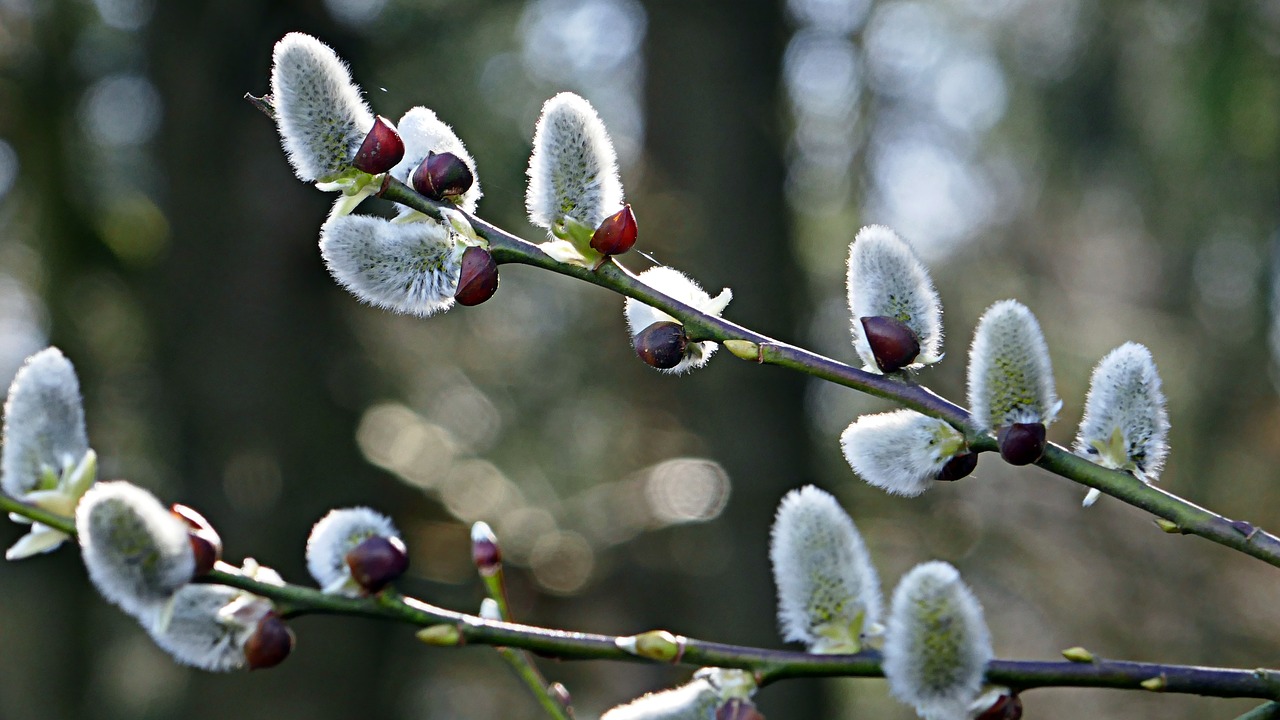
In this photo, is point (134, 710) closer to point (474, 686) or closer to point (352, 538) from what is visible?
point (474, 686)

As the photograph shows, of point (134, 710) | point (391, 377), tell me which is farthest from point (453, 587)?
point (134, 710)

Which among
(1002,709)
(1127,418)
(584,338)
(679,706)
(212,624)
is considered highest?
(584,338)

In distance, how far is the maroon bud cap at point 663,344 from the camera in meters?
0.81

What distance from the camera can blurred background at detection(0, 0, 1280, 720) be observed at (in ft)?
13.1

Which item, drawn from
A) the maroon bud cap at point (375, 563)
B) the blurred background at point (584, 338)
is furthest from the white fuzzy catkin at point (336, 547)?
the blurred background at point (584, 338)

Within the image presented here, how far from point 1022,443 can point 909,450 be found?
0.30 feet

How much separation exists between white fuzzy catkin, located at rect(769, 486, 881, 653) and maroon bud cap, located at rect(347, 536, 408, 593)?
0.28 meters

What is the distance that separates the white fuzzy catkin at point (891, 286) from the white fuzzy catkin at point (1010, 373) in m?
0.05

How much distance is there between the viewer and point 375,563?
78 centimetres

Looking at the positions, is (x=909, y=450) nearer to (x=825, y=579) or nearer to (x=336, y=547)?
(x=825, y=579)

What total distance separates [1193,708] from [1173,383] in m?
1.61

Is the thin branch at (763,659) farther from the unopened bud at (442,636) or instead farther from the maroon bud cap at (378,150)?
the maroon bud cap at (378,150)

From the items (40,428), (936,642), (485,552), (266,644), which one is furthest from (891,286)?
(40,428)

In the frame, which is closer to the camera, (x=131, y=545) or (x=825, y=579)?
(x=131, y=545)
